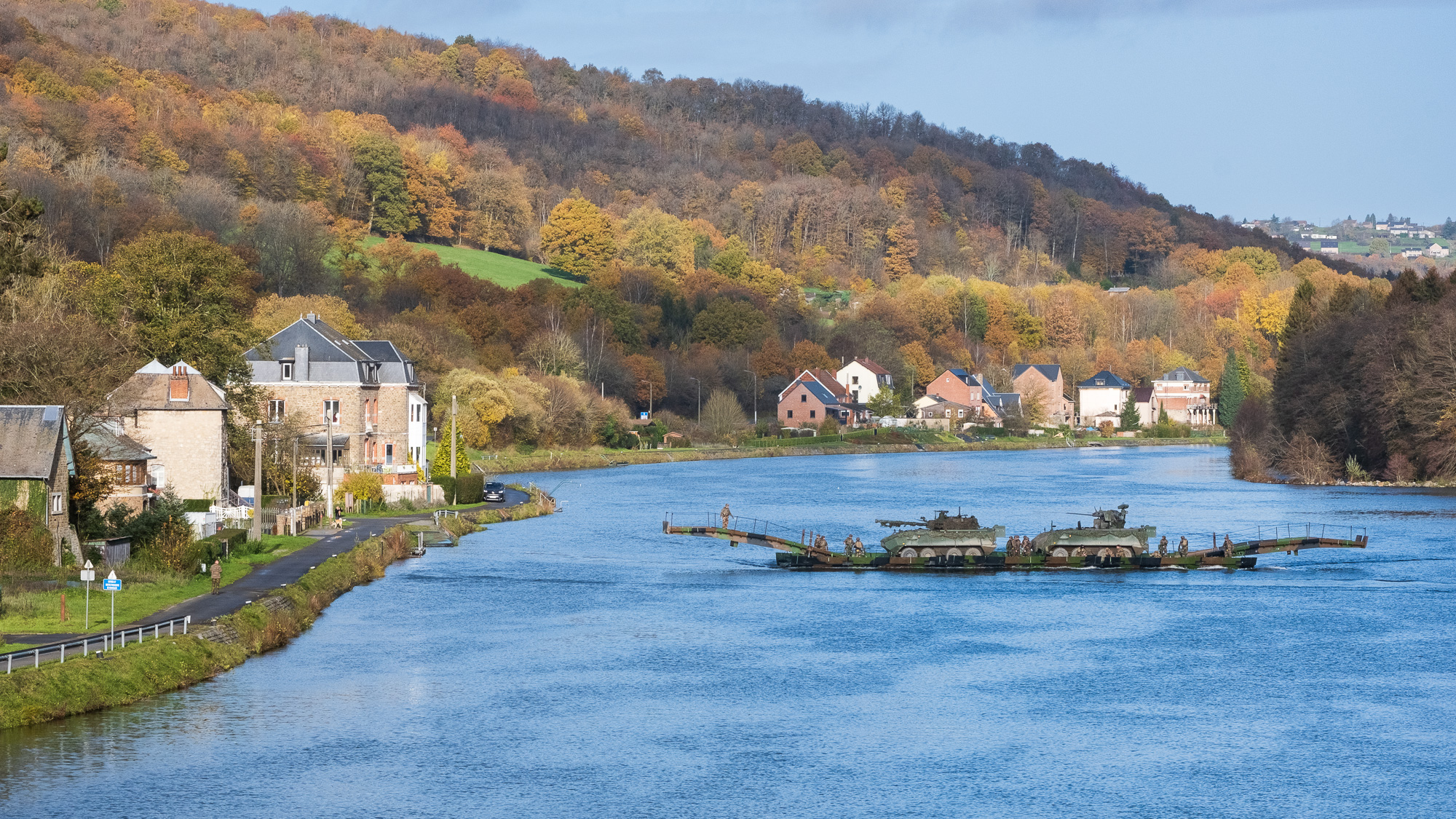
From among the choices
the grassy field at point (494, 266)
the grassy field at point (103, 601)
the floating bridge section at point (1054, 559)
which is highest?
the grassy field at point (494, 266)

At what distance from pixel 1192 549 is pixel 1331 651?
779 inches

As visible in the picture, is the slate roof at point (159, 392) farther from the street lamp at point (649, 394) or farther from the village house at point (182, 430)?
the street lamp at point (649, 394)

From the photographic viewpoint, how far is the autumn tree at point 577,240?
15400cm

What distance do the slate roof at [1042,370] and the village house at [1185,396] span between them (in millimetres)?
13565

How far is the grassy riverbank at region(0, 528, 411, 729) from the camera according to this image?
1012 inches

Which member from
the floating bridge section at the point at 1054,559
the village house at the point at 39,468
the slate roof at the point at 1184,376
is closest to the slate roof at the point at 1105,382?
the slate roof at the point at 1184,376

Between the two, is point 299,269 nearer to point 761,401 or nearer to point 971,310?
point 761,401

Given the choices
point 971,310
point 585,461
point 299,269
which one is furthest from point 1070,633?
point 971,310

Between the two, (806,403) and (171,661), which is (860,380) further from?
(171,661)

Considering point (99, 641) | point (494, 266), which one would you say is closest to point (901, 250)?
point (494, 266)

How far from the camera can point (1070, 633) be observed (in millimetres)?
39000

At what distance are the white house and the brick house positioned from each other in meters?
82.3

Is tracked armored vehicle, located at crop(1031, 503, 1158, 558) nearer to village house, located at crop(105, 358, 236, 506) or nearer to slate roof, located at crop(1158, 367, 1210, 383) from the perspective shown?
village house, located at crop(105, 358, 236, 506)

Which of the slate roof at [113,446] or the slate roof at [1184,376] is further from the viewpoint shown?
the slate roof at [1184,376]
